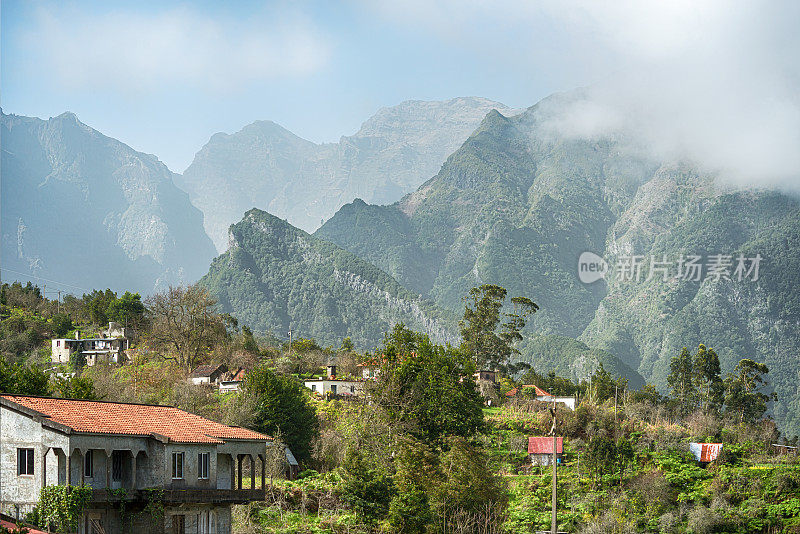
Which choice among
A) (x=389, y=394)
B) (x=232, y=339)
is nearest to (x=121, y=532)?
(x=389, y=394)

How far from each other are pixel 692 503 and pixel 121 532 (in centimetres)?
3102

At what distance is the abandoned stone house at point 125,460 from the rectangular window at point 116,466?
3 centimetres

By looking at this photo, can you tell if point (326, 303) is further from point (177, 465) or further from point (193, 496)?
point (193, 496)


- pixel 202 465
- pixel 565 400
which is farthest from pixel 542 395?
pixel 202 465

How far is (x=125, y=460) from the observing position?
3297cm

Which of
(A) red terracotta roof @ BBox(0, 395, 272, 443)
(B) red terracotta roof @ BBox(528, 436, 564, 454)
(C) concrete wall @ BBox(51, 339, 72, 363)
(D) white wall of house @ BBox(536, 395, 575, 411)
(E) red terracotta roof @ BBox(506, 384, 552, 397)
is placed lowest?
(B) red terracotta roof @ BBox(528, 436, 564, 454)

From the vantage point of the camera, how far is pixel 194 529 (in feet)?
113

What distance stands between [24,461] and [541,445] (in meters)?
34.1

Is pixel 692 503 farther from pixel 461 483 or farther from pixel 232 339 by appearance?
pixel 232 339

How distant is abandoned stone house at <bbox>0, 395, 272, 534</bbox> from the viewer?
99.8 ft

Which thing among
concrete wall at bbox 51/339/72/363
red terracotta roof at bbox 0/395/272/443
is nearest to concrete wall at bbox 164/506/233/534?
red terracotta roof at bbox 0/395/272/443

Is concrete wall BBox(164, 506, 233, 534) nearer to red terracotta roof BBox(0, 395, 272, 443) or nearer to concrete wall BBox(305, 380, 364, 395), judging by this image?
red terracotta roof BBox(0, 395, 272, 443)

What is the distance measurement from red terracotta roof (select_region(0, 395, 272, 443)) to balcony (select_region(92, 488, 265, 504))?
1.75m

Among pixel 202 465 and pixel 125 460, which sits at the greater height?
pixel 125 460
